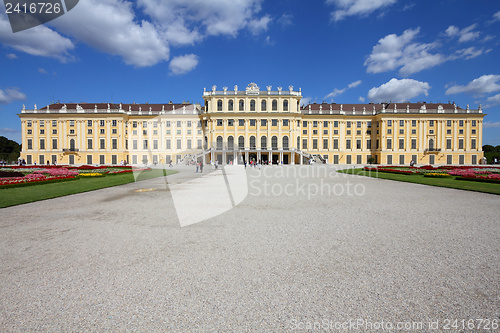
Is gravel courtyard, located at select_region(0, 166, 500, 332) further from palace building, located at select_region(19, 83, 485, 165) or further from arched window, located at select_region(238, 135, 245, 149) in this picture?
arched window, located at select_region(238, 135, 245, 149)

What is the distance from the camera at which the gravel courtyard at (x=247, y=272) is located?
10.2 ft

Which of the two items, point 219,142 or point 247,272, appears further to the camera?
point 219,142

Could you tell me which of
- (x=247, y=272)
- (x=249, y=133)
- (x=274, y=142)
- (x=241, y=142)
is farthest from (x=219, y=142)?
(x=247, y=272)

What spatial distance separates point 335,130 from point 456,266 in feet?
203


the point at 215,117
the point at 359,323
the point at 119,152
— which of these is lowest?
the point at 359,323

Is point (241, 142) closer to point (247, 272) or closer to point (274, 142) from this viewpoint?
point (274, 142)

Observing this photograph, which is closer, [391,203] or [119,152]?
[391,203]

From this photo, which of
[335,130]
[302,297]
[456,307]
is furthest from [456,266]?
[335,130]

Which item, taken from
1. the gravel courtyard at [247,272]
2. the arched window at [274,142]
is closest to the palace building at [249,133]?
the arched window at [274,142]

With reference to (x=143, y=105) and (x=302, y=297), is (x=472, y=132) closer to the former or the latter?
(x=302, y=297)

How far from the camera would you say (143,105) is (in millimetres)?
67562

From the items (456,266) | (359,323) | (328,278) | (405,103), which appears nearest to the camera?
(359,323)

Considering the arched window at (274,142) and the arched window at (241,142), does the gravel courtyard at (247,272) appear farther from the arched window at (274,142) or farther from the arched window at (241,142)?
the arched window at (274,142)

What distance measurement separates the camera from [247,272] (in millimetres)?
4250
